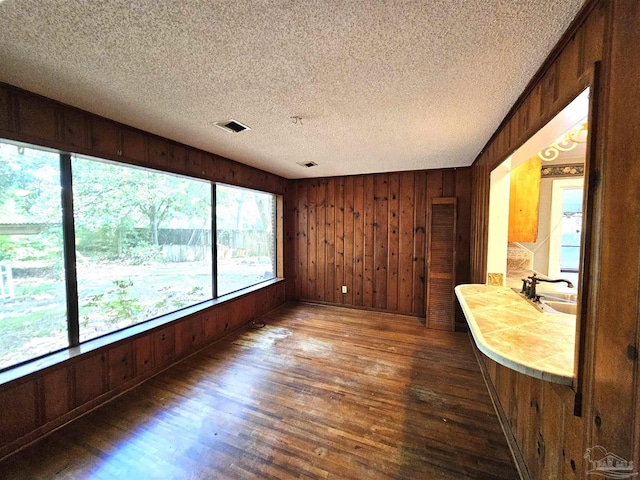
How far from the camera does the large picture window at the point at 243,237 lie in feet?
11.4

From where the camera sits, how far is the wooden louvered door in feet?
11.9

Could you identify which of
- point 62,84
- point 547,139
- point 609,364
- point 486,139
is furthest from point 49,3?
point 486,139

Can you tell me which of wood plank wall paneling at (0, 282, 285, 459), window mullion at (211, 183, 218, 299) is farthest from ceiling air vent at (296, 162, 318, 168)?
wood plank wall paneling at (0, 282, 285, 459)

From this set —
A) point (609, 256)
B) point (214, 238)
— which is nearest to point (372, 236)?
point (214, 238)

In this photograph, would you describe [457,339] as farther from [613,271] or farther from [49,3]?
A: [49,3]

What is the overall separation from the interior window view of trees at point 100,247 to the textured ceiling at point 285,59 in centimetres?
58

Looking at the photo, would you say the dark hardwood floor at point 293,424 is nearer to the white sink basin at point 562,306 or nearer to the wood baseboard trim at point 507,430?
the wood baseboard trim at point 507,430

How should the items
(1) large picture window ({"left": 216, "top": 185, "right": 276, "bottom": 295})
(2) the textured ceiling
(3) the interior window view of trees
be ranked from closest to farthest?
(2) the textured ceiling < (3) the interior window view of trees < (1) large picture window ({"left": 216, "top": 185, "right": 276, "bottom": 295})

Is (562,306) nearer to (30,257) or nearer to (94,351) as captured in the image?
(94,351)

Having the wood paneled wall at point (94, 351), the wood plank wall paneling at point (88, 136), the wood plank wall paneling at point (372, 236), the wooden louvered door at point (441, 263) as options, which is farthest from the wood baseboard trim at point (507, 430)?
the wood plank wall paneling at point (88, 136)

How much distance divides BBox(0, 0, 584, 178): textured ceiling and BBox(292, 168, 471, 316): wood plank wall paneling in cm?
179

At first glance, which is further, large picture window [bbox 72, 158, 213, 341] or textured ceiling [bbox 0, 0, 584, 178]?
large picture window [bbox 72, 158, 213, 341]

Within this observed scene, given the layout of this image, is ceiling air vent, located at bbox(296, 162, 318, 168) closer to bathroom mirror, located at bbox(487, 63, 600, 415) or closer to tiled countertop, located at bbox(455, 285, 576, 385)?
bathroom mirror, located at bbox(487, 63, 600, 415)

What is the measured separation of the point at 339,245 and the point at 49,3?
399 centimetres
